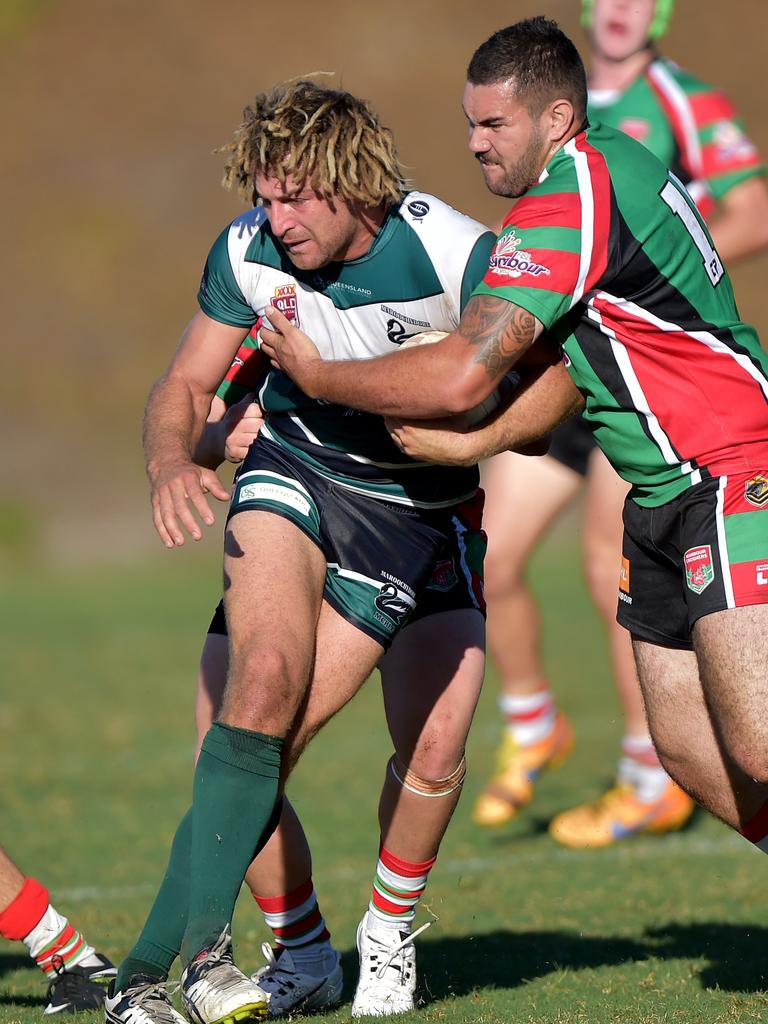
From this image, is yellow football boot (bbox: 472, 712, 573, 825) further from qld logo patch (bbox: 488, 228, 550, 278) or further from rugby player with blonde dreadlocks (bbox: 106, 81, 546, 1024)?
qld logo patch (bbox: 488, 228, 550, 278)

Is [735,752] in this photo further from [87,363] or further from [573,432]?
[87,363]

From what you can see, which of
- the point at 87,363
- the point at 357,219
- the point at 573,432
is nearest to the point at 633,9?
the point at 573,432

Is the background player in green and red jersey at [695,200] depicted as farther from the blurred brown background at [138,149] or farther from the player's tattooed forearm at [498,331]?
the blurred brown background at [138,149]

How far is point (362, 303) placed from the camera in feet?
15.1

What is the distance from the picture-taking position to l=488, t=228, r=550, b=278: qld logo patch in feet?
13.1

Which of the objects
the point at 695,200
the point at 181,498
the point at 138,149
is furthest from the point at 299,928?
the point at 138,149

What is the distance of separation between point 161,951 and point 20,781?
5.14 metres

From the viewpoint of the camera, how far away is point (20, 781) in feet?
29.5

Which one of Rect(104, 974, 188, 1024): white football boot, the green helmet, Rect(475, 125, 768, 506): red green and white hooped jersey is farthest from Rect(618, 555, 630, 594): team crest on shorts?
the green helmet

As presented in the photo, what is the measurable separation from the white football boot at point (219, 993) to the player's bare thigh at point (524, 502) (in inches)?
161

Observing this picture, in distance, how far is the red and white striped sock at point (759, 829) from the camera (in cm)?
441

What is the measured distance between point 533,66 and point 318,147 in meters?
0.65

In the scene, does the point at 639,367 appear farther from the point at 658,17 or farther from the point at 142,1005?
the point at 658,17

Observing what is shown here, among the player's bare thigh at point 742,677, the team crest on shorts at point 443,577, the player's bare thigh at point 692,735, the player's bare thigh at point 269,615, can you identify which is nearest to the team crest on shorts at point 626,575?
the player's bare thigh at point 692,735
